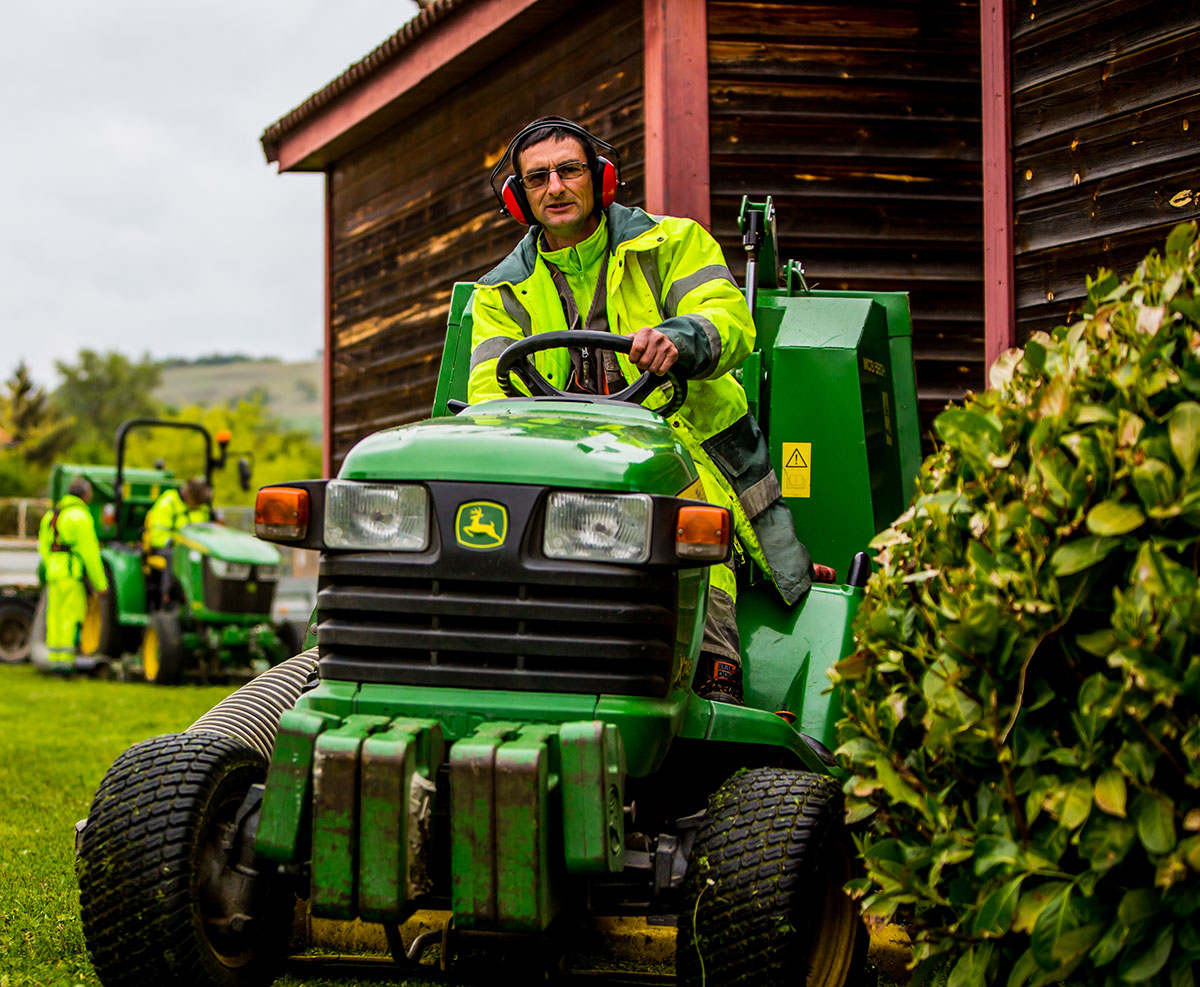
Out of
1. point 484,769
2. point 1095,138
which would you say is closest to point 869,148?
point 1095,138

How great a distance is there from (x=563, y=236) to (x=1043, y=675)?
5.85ft

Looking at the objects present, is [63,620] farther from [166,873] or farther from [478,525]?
[478,525]

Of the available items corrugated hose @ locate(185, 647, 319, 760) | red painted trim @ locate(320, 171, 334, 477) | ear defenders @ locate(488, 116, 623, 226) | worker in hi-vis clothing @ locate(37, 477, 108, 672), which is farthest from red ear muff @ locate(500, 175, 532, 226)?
worker in hi-vis clothing @ locate(37, 477, 108, 672)

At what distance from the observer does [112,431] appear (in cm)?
9638

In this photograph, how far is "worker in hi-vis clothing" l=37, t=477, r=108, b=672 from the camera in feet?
42.3

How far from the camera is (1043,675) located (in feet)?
6.98

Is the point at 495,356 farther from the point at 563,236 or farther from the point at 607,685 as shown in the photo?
the point at 607,685

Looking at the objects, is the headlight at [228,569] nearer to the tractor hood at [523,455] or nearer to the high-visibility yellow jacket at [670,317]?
the high-visibility yellow jacket at [670,317]

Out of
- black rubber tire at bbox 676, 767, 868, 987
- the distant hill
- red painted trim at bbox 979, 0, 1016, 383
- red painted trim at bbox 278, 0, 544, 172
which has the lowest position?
black rubber tire at bbox 676, 767, 868, 987

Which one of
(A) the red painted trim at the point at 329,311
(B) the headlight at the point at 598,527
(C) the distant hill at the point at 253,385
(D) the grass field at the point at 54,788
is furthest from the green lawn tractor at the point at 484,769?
(C) the distant hill at the point at 253,385

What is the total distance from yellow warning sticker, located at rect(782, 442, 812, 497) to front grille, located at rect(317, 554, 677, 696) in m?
1.68

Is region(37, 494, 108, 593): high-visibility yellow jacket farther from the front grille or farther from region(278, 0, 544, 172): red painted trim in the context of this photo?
the front grille

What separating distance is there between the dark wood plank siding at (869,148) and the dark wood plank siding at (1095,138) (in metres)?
1.42

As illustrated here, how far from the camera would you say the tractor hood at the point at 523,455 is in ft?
7.79
